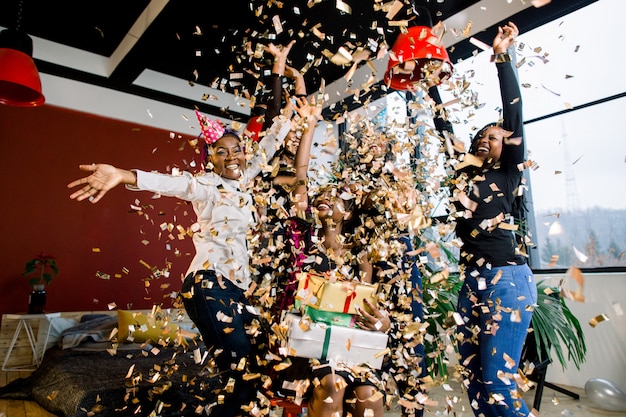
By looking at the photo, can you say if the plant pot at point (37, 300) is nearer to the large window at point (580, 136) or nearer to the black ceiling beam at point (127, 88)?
the black ceiling beam at point (127, 88)

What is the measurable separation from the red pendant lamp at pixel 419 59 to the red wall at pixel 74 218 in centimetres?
243

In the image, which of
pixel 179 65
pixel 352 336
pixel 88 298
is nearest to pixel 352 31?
pixel 179 65

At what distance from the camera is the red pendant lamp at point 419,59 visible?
2.06 m

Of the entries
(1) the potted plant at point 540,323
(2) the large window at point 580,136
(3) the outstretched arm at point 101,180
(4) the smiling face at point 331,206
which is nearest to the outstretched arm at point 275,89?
(4) the smiling face at point 331,206

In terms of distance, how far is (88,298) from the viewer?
4422 mm

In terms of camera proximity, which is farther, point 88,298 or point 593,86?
point 88,298

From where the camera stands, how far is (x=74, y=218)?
446 centimetres

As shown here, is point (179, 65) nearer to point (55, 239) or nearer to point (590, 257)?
point (55, 239)

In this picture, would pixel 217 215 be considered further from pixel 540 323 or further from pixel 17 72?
pixel 540 323

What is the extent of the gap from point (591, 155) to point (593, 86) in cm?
59

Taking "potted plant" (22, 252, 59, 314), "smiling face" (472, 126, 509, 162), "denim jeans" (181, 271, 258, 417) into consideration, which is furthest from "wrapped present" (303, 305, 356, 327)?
"potted plant" (22, 252, 59, 314)

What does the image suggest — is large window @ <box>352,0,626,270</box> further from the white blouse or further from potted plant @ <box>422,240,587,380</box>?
the white blouse

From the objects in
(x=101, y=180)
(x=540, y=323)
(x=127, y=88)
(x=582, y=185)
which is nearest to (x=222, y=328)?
(x=101, y=180)

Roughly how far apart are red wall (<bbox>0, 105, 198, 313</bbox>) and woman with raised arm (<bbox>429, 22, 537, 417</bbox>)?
115 inches
